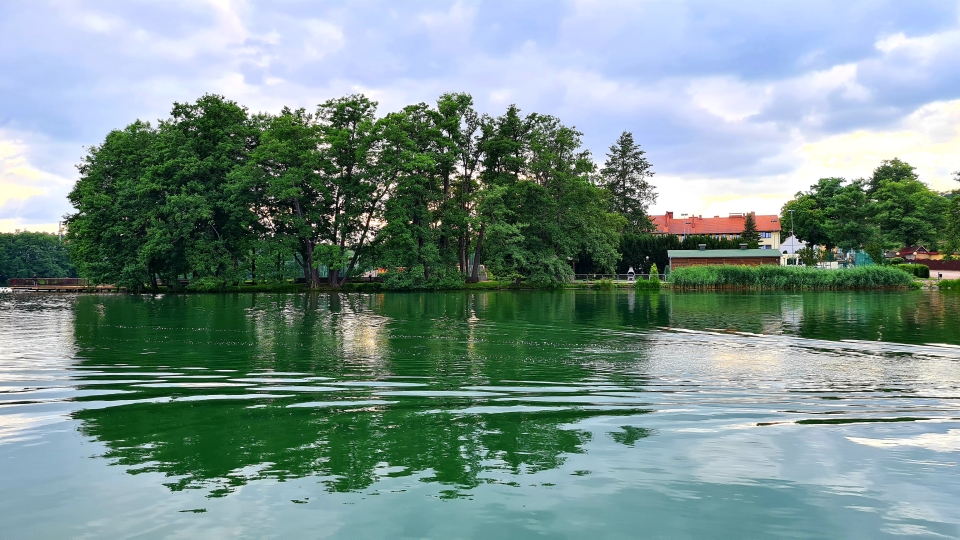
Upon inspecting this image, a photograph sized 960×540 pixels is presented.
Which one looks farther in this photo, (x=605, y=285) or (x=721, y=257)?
(x=721, y=257)

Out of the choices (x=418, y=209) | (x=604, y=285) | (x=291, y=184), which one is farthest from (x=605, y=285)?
(x=291, y=184)

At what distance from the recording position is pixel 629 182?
109188mm

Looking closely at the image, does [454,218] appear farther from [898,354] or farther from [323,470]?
[323,470]

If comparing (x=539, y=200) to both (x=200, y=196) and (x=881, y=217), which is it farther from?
(x=881, y=217)

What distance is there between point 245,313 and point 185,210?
31.6 metres

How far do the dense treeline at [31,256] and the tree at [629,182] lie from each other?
94.4 meters

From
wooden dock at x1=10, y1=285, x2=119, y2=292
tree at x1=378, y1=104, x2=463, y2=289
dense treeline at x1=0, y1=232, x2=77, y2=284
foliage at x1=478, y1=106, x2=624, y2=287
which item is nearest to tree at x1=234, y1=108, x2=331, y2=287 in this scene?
tree at x1=378, y1=104, x2=463, y2=289

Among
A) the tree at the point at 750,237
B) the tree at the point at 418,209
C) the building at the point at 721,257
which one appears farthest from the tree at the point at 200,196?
the tree at the point at 750,237

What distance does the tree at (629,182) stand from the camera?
10719cm

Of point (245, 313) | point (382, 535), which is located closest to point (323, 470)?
point (382, 535)

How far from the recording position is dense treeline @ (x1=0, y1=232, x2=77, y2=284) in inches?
4154

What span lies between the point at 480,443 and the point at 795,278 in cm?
5859

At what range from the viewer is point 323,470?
702cm

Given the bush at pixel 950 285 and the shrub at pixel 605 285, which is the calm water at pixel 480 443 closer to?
the shrub at pixel 605 285
